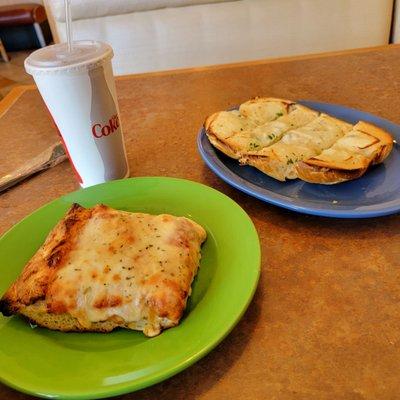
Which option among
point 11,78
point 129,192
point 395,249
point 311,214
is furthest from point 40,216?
point 11,78

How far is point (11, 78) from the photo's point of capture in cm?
369

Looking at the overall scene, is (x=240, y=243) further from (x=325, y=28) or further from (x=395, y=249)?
(x=325, y=28)

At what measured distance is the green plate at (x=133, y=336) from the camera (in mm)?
382

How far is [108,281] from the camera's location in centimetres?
44

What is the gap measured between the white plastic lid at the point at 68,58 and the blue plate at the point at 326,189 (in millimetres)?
227

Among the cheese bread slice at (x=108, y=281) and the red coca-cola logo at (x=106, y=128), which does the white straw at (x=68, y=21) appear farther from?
the cheese bread slice at (x=108, y=281)

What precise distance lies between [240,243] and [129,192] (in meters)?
0.22

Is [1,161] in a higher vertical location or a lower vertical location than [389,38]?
higher

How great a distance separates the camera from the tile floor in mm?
3514

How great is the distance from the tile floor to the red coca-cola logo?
118 inches

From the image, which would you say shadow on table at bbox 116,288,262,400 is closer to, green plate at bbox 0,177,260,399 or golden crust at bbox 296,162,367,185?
green plate at bbox 0,177,260,399

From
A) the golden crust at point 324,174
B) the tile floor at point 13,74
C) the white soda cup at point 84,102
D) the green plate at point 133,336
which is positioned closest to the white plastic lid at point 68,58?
the white soda cup at point 84,102

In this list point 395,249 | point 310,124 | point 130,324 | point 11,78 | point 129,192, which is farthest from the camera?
point 11,78

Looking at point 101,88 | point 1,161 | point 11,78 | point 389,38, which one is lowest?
point 11,78
